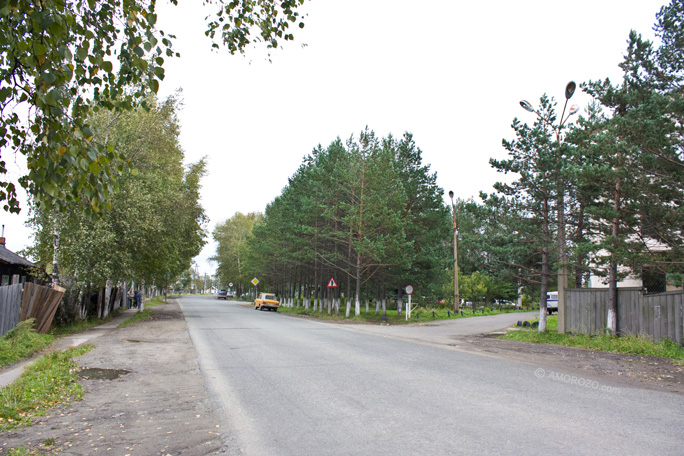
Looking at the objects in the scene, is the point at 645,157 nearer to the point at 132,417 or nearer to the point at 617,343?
the point at 617,343

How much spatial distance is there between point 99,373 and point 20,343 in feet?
15.5

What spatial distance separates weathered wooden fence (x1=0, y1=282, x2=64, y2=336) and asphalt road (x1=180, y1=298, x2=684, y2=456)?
6954 mm

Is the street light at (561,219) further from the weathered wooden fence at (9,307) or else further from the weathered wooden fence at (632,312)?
the weathered wooden fence at (9,307)

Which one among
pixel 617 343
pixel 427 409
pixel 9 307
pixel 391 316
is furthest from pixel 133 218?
pixel 391 316

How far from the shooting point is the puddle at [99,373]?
868 centimetres

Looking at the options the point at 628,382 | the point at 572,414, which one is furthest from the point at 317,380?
the point at 628,382

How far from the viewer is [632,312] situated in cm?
1562

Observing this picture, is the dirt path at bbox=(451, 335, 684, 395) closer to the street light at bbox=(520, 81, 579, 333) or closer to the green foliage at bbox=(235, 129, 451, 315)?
the street light at bbox=(520, 81, 579, 333)

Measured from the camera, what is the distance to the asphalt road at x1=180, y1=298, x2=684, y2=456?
4.74 meters

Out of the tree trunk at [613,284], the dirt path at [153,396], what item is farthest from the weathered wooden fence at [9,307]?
the tree trunk at [613,284]

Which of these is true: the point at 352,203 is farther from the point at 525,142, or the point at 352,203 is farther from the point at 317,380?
the point at 317,380

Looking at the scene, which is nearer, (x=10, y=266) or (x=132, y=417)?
(x=132, y=417)

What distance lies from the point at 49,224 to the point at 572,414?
20.5 metres

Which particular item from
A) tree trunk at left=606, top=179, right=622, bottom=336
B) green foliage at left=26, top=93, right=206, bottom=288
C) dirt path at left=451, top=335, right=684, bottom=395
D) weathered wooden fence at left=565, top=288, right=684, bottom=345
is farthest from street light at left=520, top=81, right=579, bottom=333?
green foliage at left=26, top=93, right=206, bottom=288
